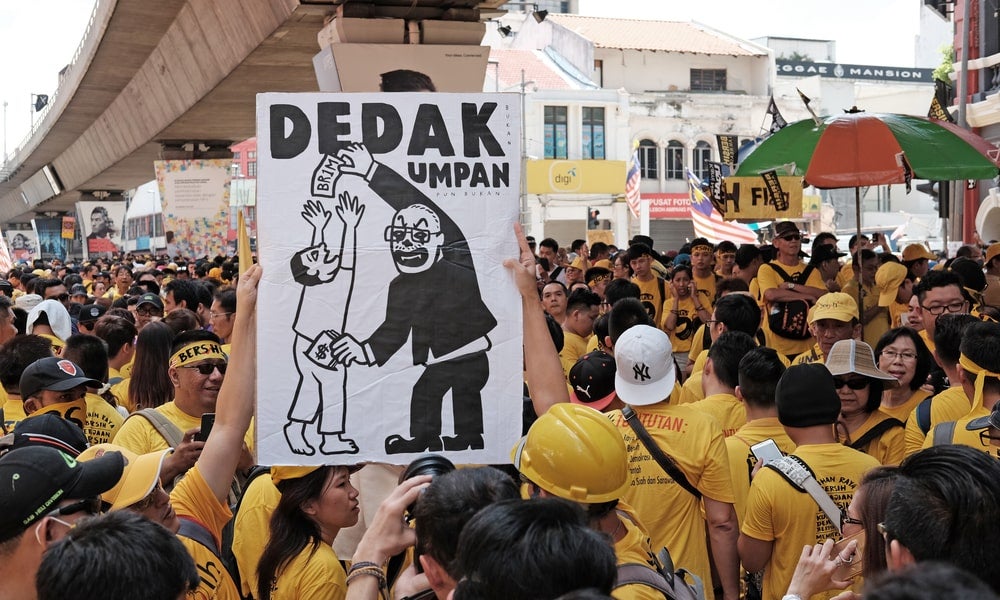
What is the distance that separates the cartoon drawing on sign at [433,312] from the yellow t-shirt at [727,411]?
1482 mm

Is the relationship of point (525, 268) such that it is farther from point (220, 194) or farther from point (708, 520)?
point (220, 194)

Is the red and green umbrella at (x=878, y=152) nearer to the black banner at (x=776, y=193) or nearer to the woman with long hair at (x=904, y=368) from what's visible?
the woman with long hair at (x=904, y=368)

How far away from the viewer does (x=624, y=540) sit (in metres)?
3.32

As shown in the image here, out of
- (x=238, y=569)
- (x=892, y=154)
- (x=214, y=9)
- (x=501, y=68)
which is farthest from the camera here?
(x=501, y=68)

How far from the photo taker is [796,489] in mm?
4070

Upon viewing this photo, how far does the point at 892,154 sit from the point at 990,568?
19.9 ft

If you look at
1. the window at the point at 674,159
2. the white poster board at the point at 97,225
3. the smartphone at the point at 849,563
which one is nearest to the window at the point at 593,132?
the window at the point at 674,159

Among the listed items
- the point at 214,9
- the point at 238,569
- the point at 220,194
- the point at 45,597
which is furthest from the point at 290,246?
the point at 220,194

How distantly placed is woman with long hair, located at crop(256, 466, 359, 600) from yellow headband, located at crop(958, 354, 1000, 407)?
9.23 ft

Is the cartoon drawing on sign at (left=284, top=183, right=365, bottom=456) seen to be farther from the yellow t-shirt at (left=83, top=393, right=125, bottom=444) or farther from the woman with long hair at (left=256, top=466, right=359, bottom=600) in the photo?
the yellow t-shirt at (left=83, top=393, right=125, bottom=444)

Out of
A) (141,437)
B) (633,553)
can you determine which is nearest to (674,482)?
(633,553)

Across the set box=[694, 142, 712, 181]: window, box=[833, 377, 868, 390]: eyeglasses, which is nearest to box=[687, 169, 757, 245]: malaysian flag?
box=[833, 377, 868, 390]: eyeglasses

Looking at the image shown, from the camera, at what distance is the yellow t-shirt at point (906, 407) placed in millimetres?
5699

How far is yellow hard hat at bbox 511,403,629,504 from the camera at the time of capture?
3.25 metres
